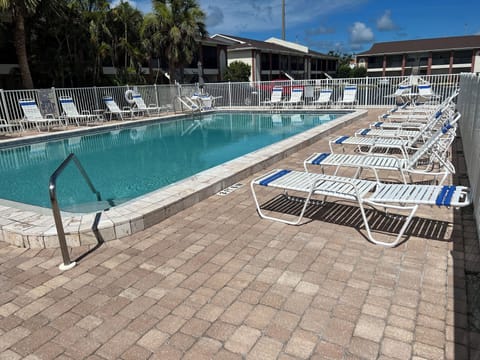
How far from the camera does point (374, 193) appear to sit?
3.49 metres

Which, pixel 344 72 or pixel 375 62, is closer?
pixel 344 72

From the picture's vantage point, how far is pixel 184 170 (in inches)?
293

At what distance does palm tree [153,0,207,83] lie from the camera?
20.3 metres

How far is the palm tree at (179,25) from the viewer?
2028 cm

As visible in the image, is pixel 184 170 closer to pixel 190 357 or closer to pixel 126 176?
pixel 126 176

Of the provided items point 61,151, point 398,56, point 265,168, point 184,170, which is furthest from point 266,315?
point 398,56

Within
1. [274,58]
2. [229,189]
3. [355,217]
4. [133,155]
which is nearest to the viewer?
[355,217]

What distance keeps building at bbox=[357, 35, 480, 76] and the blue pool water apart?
128 ft

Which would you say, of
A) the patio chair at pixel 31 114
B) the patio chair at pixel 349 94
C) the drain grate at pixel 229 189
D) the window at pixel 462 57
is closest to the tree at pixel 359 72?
the window at pixel 462 57

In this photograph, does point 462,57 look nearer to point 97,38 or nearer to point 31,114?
point 97,38

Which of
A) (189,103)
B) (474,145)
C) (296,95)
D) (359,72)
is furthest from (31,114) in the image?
(359,72)

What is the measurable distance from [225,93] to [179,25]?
5101 millimetres

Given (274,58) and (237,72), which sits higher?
(274,58)

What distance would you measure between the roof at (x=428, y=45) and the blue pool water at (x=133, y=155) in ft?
129
